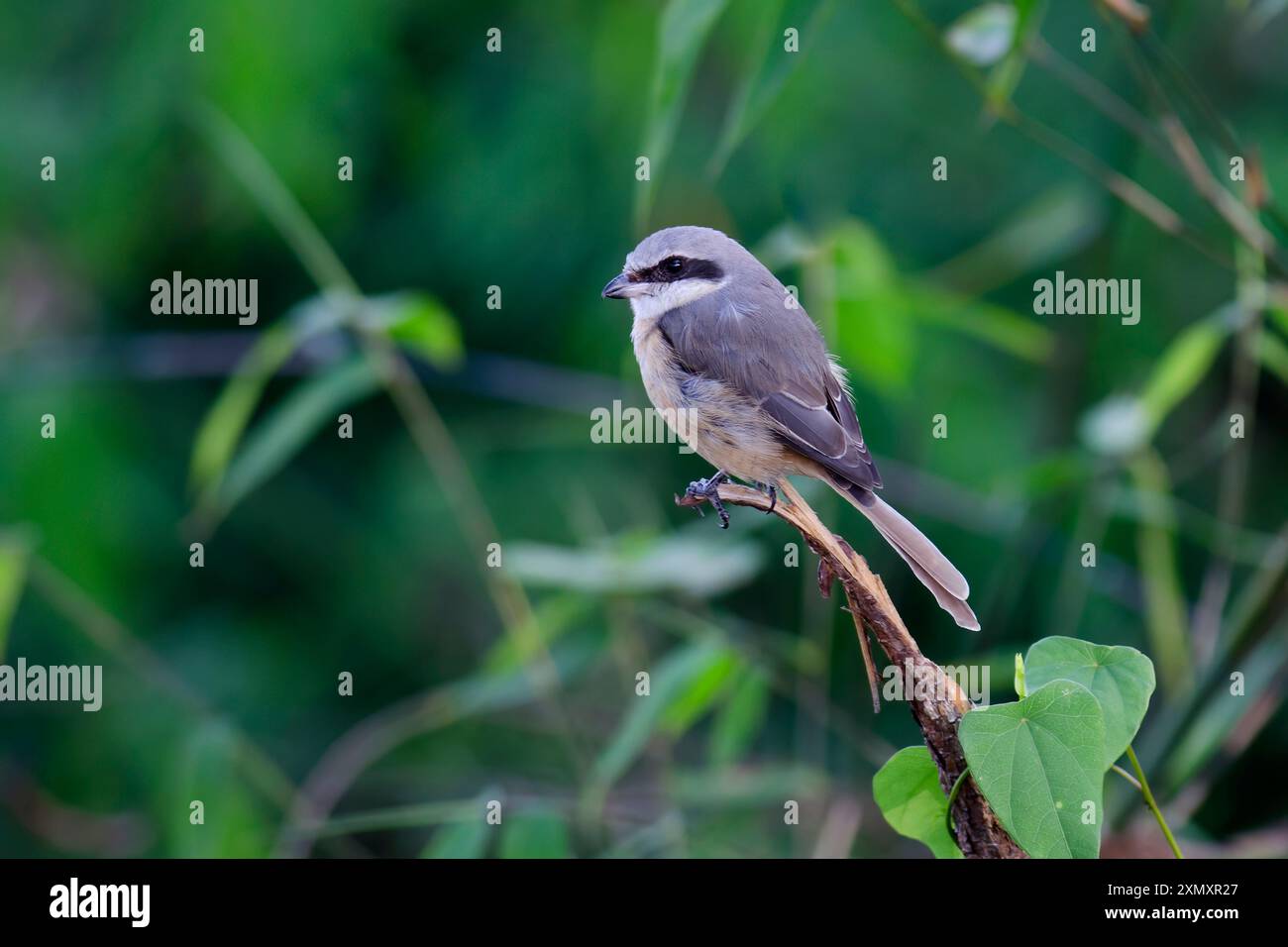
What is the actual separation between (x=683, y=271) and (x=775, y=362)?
345 millimetres

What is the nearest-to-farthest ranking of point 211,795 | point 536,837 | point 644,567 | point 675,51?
point 675,51 < point 536,837 < point 644,567 < point 211,795

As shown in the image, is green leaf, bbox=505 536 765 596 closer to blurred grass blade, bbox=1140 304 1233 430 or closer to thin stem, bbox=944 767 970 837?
blurred grass blade, bbox=1140 304 1233 430

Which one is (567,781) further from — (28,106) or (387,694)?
(28,106)

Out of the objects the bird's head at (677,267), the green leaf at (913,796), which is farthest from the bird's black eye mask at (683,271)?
the green leaf at (913,796)

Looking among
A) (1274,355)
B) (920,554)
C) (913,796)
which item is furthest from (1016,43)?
(1274,355)

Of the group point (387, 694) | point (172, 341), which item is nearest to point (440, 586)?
point (387, 694)

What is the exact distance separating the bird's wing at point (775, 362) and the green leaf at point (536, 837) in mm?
888

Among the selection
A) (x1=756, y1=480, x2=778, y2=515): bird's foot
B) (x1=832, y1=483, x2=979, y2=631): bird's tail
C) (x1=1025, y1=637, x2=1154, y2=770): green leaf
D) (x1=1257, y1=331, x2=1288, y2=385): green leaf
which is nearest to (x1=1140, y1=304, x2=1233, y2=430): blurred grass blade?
(x1=1257, y1=331, x2=1288, y2=385): green leaf

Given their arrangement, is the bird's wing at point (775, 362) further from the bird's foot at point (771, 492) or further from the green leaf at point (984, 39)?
the green leaf at point (984, 39)

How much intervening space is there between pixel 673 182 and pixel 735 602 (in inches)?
56.6

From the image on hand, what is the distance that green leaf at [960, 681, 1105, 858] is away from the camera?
4.14 feet

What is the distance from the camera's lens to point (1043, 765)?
127 cm

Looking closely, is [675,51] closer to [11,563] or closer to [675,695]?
[675,695]

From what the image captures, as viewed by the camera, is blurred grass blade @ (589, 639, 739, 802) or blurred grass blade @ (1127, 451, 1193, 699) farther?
blurred grass blade @ (1127, 451, 1193, 699)
